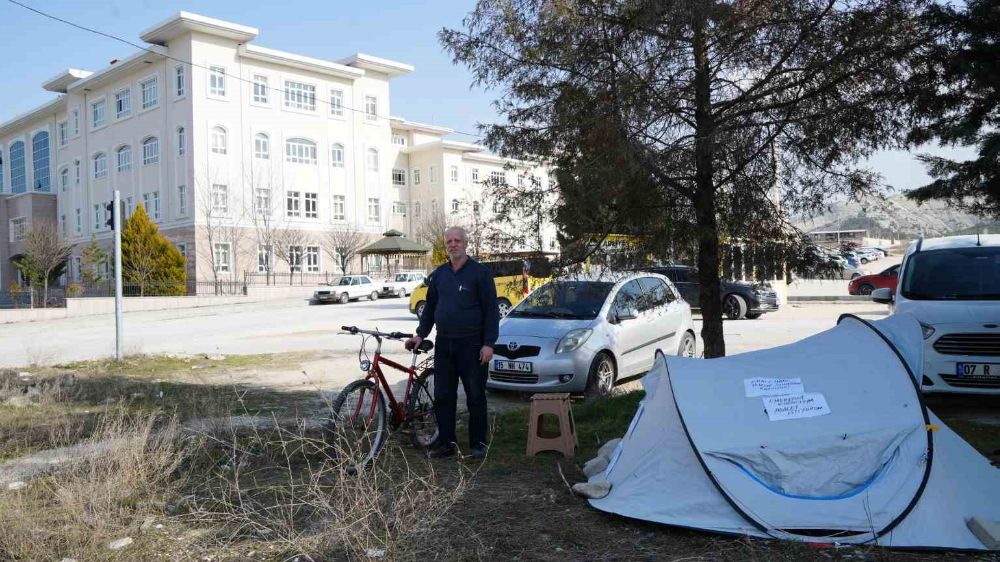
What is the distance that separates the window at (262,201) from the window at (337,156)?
5.64m

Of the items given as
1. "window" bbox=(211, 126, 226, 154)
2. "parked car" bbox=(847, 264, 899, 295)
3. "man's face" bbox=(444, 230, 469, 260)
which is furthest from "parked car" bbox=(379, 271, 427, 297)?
"man's face" bbox=(444, 230, 469, 260)

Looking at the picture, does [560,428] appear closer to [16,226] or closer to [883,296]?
[883,296]

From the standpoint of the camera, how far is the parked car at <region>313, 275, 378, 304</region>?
126ft

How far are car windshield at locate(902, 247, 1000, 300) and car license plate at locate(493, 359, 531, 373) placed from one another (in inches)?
173

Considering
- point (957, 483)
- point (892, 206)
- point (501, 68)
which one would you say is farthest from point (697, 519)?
point (501, 68)

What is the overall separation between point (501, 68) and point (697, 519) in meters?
5.01

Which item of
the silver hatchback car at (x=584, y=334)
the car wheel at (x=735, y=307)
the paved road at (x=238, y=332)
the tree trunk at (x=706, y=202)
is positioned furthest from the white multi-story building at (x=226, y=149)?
the tree trunk at (x=706, y=202)

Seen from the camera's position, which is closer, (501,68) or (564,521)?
(564,521)

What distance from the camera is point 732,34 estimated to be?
7035 millimetres

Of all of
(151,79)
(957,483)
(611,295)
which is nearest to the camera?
(957,483)

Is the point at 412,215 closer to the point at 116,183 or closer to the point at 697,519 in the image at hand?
the point at 116,183

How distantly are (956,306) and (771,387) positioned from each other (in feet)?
14.2

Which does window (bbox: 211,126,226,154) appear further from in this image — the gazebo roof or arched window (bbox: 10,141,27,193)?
arched window (bbox: 10,141,27,193)

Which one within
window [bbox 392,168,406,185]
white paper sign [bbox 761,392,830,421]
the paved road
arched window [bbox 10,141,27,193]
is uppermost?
arched window [bbox 10,141,27,193]
